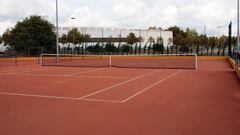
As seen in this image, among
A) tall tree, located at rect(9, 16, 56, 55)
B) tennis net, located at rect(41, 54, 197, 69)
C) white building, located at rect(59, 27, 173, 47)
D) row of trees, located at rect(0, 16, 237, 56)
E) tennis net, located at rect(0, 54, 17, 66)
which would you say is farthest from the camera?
white building, located at rect(59, 27, 173, 47)

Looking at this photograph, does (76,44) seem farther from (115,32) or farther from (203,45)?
(203,45)

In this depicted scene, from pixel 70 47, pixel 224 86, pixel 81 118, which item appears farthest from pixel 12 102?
pixel 70 47

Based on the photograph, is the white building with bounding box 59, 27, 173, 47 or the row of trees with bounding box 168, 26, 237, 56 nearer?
the row of trees with bounding box 168, 26, 237, 56

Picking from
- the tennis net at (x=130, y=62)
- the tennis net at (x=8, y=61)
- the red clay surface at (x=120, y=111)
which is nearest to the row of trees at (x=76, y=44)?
the tennis net at (x=8, y=61)

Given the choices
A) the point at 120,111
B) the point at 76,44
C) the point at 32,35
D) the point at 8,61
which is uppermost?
the point at 32,35

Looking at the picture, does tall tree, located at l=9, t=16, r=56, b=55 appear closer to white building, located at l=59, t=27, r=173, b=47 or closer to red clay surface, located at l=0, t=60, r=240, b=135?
white building, located at l=59, t=27, r=173, b=47

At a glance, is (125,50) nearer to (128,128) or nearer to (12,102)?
(12,102)

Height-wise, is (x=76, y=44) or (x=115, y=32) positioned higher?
(x=115, y=32)

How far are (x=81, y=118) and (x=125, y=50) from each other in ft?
139

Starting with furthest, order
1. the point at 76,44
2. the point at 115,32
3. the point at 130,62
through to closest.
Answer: the point at 115,32, the point at 76,44, the point at 130,62

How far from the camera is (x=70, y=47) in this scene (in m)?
57.0

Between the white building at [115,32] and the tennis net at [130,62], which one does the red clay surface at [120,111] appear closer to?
the tennis net at [130,62]

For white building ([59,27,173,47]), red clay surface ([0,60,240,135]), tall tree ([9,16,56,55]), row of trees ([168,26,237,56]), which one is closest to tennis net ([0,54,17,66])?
tall tree ([9,16,56,55])

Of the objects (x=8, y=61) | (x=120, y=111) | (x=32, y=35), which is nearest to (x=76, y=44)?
(x=32, y=35)
